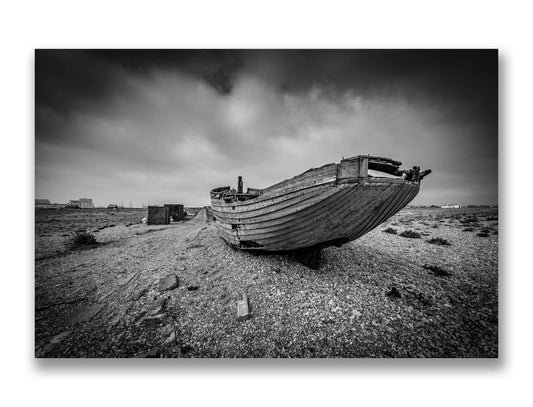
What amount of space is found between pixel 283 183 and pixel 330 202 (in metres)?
0.98

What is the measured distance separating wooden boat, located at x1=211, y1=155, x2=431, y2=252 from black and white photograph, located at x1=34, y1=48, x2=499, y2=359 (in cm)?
2

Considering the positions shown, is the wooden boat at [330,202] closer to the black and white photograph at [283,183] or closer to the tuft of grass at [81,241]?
the black and white photograph at [283,183]

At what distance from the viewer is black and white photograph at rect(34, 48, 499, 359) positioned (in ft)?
7.90

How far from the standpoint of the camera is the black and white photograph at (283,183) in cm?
241

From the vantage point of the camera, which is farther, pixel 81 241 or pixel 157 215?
pixel 157 215

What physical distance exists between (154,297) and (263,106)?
13.5 ft

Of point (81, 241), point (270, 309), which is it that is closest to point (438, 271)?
point (270, 309)

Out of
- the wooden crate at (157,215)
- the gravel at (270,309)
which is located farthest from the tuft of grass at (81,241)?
the wooden crate at (157,215)

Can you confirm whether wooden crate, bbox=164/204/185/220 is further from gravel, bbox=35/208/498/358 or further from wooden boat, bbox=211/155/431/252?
wooden boat, bbox=211/155/431/252

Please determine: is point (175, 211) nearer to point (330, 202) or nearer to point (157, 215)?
point (157, 215)

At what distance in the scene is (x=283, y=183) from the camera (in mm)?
3213
